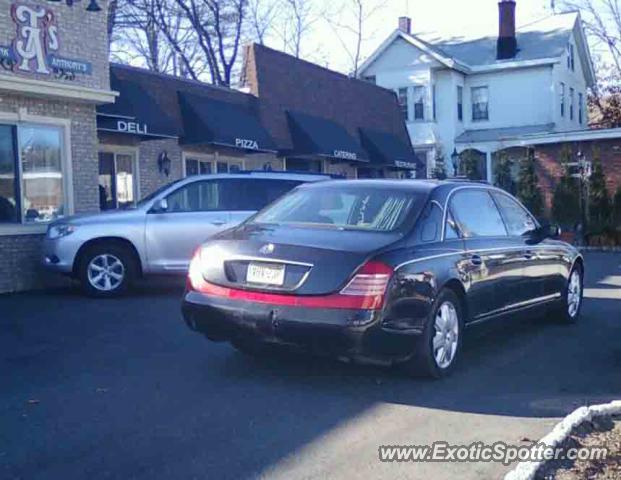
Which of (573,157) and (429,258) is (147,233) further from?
(573,157)

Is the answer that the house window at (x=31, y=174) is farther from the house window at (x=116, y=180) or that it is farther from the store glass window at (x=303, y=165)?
the store glass window at (x=303, y=165)

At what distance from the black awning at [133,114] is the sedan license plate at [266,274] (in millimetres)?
8971

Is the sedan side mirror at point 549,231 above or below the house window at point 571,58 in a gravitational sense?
below

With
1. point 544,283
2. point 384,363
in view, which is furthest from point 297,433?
point 544,283

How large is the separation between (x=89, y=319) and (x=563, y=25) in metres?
34.4

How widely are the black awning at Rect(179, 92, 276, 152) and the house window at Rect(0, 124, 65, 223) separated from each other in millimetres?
4514

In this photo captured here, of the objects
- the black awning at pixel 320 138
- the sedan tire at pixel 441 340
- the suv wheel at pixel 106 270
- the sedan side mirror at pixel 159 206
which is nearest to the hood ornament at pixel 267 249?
the sedan tire at pixel 441 340

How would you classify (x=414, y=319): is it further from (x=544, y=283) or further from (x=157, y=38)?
(x=157, y=38)

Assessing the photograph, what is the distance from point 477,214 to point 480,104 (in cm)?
3140

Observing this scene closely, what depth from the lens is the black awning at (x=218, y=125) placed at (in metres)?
17.0

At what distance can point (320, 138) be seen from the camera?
21.3 meters

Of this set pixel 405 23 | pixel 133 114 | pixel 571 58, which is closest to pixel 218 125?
pixel 133 114

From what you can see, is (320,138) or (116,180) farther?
(320,138)

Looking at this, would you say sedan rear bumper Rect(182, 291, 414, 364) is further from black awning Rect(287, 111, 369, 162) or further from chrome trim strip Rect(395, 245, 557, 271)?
black awning Rect(287, 111, 369, 162)
